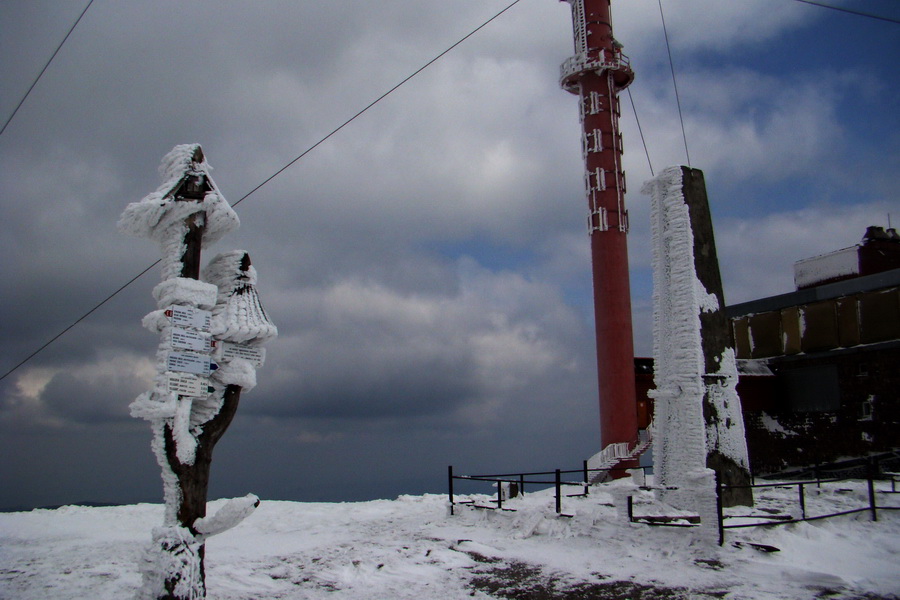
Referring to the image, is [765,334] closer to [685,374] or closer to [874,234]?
[874,234]

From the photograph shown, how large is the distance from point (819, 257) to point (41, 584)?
2942 cm

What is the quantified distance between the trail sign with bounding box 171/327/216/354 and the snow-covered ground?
11.2ft

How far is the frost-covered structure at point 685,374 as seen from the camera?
12352mm

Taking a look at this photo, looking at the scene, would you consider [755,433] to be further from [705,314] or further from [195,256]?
[195,256]

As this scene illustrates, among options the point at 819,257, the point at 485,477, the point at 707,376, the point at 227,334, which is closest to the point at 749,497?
the point at 707,376

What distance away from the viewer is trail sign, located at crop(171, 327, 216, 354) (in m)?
7.14

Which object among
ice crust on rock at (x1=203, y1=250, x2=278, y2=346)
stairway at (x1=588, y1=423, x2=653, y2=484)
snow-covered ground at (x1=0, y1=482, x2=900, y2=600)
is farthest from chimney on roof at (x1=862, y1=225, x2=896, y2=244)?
ice crust on rock at (x1=203, y1=250, x2=278, y2=346)

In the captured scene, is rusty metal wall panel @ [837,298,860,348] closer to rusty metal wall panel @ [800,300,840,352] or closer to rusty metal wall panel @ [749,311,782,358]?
rusty metal wall panel @ [800,300,840,352]

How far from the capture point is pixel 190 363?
717cm

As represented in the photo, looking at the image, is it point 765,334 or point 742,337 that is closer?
point 765,334

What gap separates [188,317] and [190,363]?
553 mm

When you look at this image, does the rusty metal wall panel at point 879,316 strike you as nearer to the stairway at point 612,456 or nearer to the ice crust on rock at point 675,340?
the stairway at point 612,456

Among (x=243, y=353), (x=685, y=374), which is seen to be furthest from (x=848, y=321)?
(x=243, y=353)

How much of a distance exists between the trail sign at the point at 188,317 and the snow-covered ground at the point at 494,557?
3666mm
